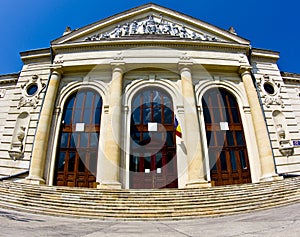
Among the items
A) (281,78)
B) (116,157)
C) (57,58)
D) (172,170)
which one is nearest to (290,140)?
(281,78)

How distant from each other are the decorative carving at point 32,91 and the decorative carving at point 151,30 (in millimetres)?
5165

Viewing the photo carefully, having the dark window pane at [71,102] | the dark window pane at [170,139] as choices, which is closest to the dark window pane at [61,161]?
the dark window pane at [71,102]

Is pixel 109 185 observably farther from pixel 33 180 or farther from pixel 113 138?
pixel 33 180

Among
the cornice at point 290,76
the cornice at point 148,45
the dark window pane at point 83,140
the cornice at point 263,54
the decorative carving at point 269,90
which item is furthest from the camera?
the cornice at point 290,76

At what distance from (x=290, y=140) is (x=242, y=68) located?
6.16 meters

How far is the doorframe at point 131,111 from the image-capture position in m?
12.0

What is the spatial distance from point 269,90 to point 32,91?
18.5 meters

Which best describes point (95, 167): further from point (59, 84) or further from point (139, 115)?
point (59, 84)

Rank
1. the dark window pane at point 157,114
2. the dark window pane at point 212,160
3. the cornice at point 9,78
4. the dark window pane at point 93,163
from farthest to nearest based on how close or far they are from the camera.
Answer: the cornice at point 9,78
the dark window pane at point 157,114
the dark window pane at point 212,160
the dark window pane at point 93,163

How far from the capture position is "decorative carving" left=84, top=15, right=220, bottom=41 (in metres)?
16.3

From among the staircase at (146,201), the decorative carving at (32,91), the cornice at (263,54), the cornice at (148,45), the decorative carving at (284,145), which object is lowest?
the staircase at (146,201)

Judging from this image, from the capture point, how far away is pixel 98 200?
7785mm

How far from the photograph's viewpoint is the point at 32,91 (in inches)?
591

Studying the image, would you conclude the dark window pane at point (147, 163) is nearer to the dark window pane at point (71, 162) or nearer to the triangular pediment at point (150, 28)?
the dark window pane at point (71, 162)
